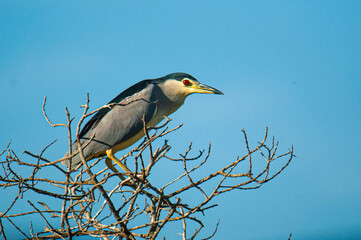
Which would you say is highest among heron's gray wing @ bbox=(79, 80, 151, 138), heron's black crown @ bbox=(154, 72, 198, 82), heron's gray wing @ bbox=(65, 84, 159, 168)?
heron's black crown @ bbox=(154, 72, 198, 82)

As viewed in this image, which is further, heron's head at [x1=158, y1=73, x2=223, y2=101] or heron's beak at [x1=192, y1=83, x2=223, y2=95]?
heron's head at [x1=158, y1=73, x2=223, y2=101]

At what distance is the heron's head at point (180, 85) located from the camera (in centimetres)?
544

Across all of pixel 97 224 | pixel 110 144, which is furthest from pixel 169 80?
pixel 97 224

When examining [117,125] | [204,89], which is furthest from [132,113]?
[204,89]

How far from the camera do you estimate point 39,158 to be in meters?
3.06

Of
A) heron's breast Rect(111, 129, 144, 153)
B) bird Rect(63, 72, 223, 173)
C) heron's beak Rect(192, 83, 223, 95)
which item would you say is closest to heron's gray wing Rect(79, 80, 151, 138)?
bird Rect(63, 72, 223, 173)

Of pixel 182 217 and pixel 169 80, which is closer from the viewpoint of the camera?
pixel 182 217

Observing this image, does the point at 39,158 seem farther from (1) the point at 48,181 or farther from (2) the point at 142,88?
(2) the point at 142,88

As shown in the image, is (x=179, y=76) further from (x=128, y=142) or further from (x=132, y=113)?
(x=128, y=142)

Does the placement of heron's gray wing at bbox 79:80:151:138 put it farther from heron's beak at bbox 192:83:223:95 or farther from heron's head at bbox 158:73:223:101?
heron's beak at bbox 192:83:223:95

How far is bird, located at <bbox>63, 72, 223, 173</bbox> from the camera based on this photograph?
4.97 metres

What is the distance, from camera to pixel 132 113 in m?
5.16

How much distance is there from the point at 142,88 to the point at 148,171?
2210 mm

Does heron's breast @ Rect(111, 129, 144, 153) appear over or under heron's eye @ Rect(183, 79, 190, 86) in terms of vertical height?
under
